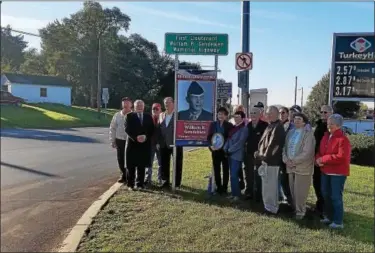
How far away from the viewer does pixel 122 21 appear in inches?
146

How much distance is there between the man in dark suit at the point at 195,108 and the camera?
7.55 m

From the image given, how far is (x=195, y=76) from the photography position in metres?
7.45

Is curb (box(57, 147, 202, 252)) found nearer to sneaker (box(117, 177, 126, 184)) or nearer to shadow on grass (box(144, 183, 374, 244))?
sneaker (box(117, 177, 126, 184))

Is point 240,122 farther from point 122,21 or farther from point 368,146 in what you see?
point 368,146

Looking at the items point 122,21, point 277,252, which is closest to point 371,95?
point 277,252

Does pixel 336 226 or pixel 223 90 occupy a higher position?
pixel 223 90

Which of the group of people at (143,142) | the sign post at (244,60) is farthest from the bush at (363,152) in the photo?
the group of people at (143,142)

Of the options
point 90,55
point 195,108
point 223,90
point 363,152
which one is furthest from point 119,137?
point 223,90

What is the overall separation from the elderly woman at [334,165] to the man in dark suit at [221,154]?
1.83 metres

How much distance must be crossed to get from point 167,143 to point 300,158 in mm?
2775

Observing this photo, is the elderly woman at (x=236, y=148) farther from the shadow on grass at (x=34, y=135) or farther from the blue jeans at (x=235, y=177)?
the shadow on grass at (x=34, y=135)

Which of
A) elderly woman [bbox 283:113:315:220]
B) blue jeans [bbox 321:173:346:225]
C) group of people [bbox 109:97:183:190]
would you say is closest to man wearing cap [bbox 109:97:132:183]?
group of people [bbox 109:97:183:190]

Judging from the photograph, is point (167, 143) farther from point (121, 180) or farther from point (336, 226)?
point (336, 226)

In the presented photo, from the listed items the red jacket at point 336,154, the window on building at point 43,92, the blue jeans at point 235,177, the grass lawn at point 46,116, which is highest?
the window on building at point 43,92
